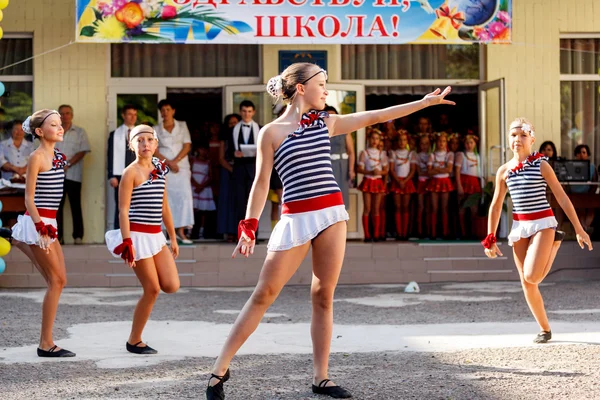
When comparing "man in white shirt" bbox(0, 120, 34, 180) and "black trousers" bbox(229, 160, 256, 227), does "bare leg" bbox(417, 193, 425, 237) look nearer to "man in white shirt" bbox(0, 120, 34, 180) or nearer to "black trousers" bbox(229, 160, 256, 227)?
"black trousers" bbox(229, 160, 256, 227)

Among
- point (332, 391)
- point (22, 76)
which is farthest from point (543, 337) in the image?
point (22, 76)

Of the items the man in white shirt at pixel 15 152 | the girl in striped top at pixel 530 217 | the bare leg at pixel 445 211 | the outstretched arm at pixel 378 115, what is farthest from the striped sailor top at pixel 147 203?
the bare leg at pixel 445 211

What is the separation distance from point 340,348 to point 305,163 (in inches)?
98.3

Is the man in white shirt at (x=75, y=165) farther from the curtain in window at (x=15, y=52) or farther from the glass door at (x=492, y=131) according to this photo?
the glass door at (x=492, y=131)

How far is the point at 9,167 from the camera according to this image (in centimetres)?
1448

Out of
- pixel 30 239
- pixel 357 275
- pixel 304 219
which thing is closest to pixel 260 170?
pixel 304 219

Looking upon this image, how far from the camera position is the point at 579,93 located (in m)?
16.1

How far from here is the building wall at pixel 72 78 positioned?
15234mm

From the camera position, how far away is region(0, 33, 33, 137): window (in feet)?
50.4

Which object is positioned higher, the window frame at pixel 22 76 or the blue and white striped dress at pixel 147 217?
the window frame at pixel 22 76

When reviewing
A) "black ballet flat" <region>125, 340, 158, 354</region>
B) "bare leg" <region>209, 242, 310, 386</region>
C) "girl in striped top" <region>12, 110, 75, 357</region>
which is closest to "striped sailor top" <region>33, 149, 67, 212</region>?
"girl in striped top" <region>12, 110, 75, 357</region>

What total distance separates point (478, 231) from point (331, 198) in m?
10.1

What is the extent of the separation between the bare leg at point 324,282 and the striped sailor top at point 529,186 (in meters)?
2.86

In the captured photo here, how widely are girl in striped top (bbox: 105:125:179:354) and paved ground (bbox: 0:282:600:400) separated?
0.39m
